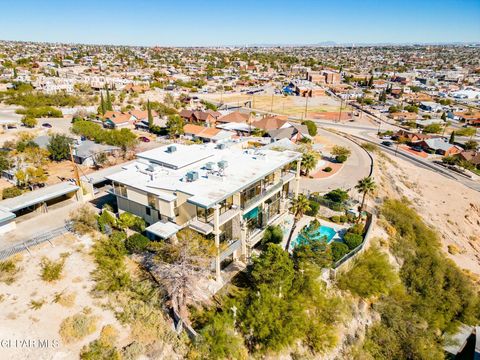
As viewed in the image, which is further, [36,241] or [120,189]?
[120,189]

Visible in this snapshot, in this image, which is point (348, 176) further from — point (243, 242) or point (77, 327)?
point (77, 327)

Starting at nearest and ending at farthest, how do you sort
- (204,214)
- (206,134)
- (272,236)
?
(204,214)
(272,236)
(206,134)

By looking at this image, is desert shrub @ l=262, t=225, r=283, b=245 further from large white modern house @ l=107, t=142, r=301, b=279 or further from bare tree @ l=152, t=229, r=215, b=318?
bare tree @ l=152, t=229, r=215, b=318

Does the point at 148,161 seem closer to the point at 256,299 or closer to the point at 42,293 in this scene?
the point at 42,293

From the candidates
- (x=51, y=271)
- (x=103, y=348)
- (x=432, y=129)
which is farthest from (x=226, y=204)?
(x=432, y=129)

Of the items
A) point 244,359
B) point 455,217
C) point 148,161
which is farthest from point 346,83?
point 244,359
